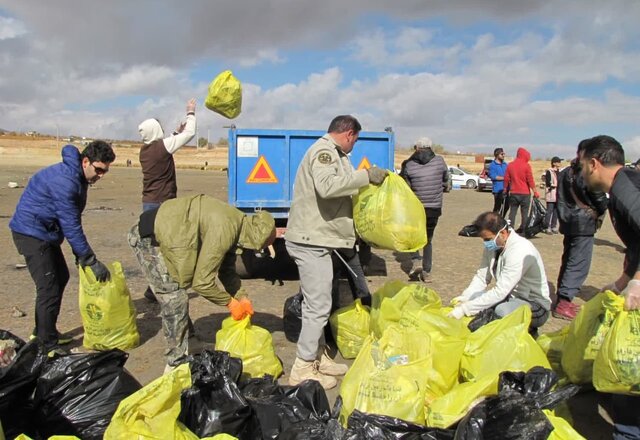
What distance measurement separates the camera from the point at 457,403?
270 cm

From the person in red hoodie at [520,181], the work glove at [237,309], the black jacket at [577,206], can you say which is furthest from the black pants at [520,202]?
the work glove at [237,309]

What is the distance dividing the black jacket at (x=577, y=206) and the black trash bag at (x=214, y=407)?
392cm

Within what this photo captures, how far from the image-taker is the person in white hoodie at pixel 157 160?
17.9 feet

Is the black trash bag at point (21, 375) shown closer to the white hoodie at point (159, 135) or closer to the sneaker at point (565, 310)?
the white hoodie at point (159, 135)

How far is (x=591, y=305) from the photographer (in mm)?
3229

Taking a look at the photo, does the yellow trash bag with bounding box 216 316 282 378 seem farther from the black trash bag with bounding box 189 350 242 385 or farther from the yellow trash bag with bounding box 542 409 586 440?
the yellow trash bag with bounding box 542 409 586 440

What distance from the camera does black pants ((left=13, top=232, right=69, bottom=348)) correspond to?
4.07 m

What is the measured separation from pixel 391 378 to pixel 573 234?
360cm

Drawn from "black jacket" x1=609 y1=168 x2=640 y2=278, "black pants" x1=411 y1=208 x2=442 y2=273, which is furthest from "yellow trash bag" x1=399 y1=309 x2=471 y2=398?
"black pants" x1=411 y1=208 x2=442 y2=273

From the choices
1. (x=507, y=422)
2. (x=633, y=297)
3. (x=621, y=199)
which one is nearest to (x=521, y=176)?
(x=621, y=199)

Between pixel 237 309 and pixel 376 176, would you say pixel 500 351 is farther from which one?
pixel 237 309

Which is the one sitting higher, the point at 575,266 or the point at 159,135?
the point at 159,135

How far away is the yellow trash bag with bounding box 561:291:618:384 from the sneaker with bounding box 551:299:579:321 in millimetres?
2184

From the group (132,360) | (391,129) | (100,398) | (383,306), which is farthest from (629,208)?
(391,129)
